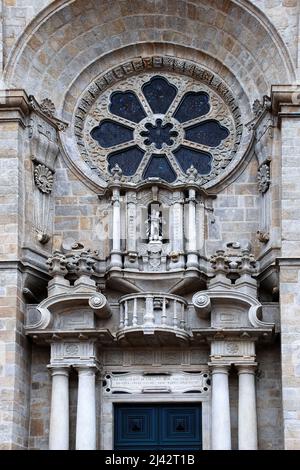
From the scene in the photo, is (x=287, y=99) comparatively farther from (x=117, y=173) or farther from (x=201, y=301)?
(x=201, y=301)

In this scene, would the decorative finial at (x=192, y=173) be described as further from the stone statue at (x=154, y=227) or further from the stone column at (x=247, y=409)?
the stone column at (x=247, y=409)

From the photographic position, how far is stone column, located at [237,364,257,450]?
1948cm

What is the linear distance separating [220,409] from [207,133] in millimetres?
4927

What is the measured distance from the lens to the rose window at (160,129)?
72.0 ft

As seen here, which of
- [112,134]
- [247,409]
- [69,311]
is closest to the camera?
[247,409]

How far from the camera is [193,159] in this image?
2200 centimetres

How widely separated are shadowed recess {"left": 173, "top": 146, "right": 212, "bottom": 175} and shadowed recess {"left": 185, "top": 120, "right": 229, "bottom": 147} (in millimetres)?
187

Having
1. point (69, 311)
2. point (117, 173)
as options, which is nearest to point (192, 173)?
point (117, 173)

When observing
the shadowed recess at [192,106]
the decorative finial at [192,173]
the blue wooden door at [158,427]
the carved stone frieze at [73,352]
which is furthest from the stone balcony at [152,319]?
the shadowed recess at [192,106]

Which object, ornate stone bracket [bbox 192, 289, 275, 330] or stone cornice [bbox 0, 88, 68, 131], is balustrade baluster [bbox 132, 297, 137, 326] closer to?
ornate stone bracket [bbox 192, 289, 275, 330]

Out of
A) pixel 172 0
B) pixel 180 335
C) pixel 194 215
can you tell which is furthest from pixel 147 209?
pixel 172 0

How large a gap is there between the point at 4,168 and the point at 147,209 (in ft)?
7.68

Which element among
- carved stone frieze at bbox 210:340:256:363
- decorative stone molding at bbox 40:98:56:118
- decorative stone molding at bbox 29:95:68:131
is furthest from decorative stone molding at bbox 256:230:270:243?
decorative stone molding at bbox 40:98:56:118

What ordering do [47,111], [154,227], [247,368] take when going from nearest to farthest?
1. [247,368]
2. [154,227]
3. [47,111]
